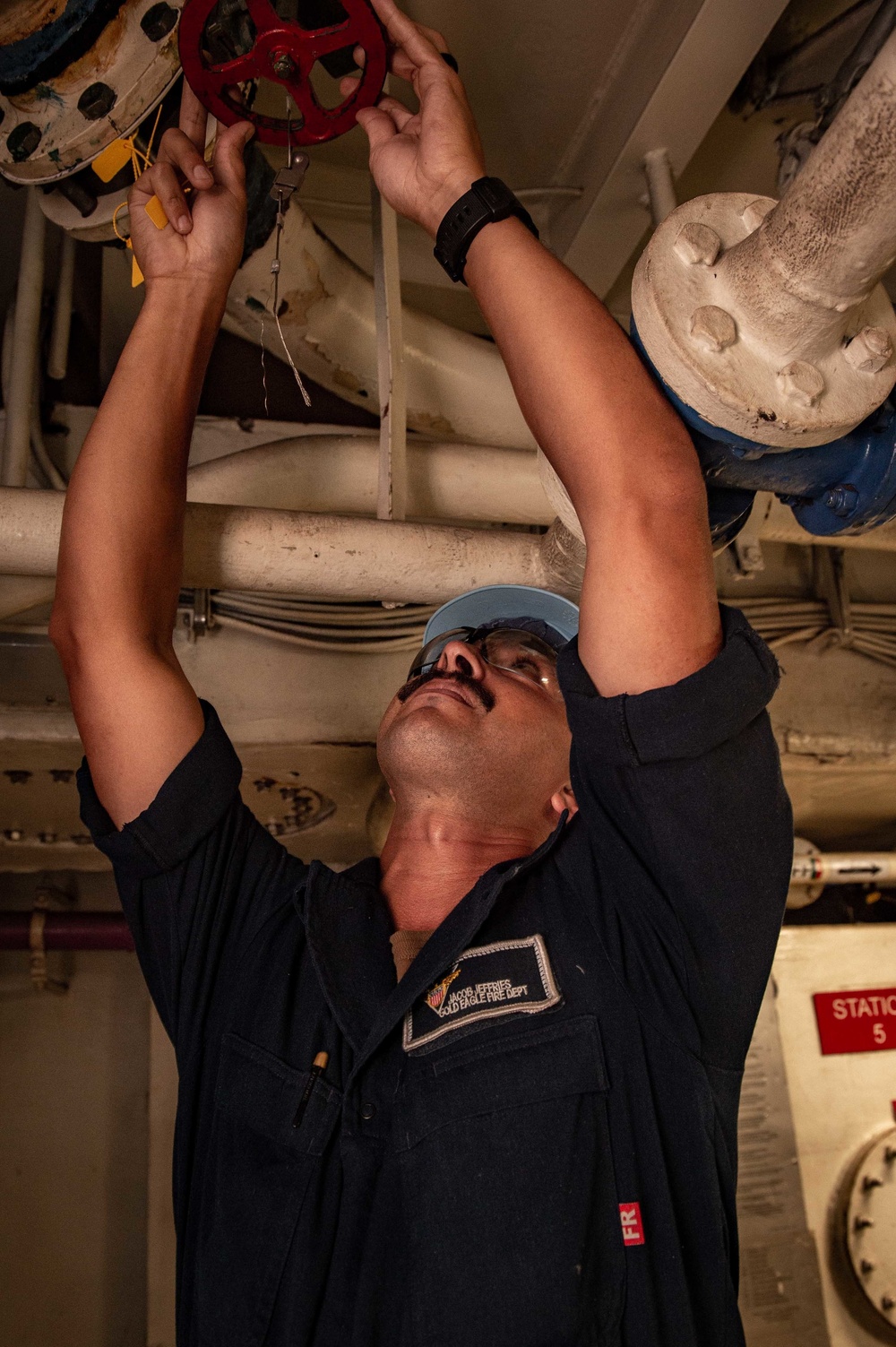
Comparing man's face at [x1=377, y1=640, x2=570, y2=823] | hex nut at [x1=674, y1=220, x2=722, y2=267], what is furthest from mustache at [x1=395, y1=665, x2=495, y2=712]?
hex nut at [x1=674, y1=220, x2=722, y2=267]

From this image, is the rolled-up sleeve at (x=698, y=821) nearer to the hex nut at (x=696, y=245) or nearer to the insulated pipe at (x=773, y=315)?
the insulated pipe at (x=773, y=315)

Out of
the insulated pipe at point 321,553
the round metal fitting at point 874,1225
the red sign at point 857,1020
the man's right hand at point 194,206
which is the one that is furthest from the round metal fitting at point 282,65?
the round metal fitting at point 874,1225

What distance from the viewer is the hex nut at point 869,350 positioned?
2.57 feet

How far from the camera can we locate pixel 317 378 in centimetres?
158

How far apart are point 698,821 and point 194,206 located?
0.91 m

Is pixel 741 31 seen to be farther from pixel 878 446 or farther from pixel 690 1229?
pixel 690 1229

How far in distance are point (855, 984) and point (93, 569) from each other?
1.58 meters

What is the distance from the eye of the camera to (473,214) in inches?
34.9

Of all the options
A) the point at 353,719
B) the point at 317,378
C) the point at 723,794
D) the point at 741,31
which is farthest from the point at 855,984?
the point at 741,31

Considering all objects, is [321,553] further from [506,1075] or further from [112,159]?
[506,1075]

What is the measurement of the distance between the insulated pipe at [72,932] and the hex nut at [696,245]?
60.8 inches

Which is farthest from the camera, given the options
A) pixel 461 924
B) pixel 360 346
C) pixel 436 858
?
pixel 360 346

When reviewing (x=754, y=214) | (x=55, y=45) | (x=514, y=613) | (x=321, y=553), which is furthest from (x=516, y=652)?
(x=55, y=45)

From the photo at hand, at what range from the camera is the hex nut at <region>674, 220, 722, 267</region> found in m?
0.78
